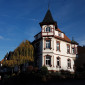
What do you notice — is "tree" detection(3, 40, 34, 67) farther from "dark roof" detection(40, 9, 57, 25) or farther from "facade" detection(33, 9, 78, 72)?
"dark roof" detection(40, 9, 57, 25)

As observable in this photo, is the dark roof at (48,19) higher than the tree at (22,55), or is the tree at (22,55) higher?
the dark roof at (48,19)

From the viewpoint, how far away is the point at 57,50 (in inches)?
1169

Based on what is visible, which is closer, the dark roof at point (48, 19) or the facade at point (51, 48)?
the facade at point (51, 48)

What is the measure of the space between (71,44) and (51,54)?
7.22 meters

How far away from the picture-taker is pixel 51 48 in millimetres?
28469

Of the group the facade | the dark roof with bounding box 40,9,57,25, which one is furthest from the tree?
the dark roof with bounding box 40,9,57,25

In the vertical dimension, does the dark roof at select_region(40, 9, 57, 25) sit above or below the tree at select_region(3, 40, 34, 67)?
above

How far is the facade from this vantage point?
93.7 ft

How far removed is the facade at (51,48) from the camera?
2856 centimetres

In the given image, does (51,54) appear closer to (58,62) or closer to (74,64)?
(58,62)

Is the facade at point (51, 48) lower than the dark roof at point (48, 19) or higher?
lower

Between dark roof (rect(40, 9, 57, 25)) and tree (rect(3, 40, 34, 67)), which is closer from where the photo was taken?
tree (rect(3, 40, 34, 67))

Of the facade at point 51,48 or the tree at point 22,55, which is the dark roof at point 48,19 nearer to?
the facade at point 51,48

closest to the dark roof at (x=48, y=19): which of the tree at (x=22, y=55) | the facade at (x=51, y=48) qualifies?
the facade at (x=51, y=48)
